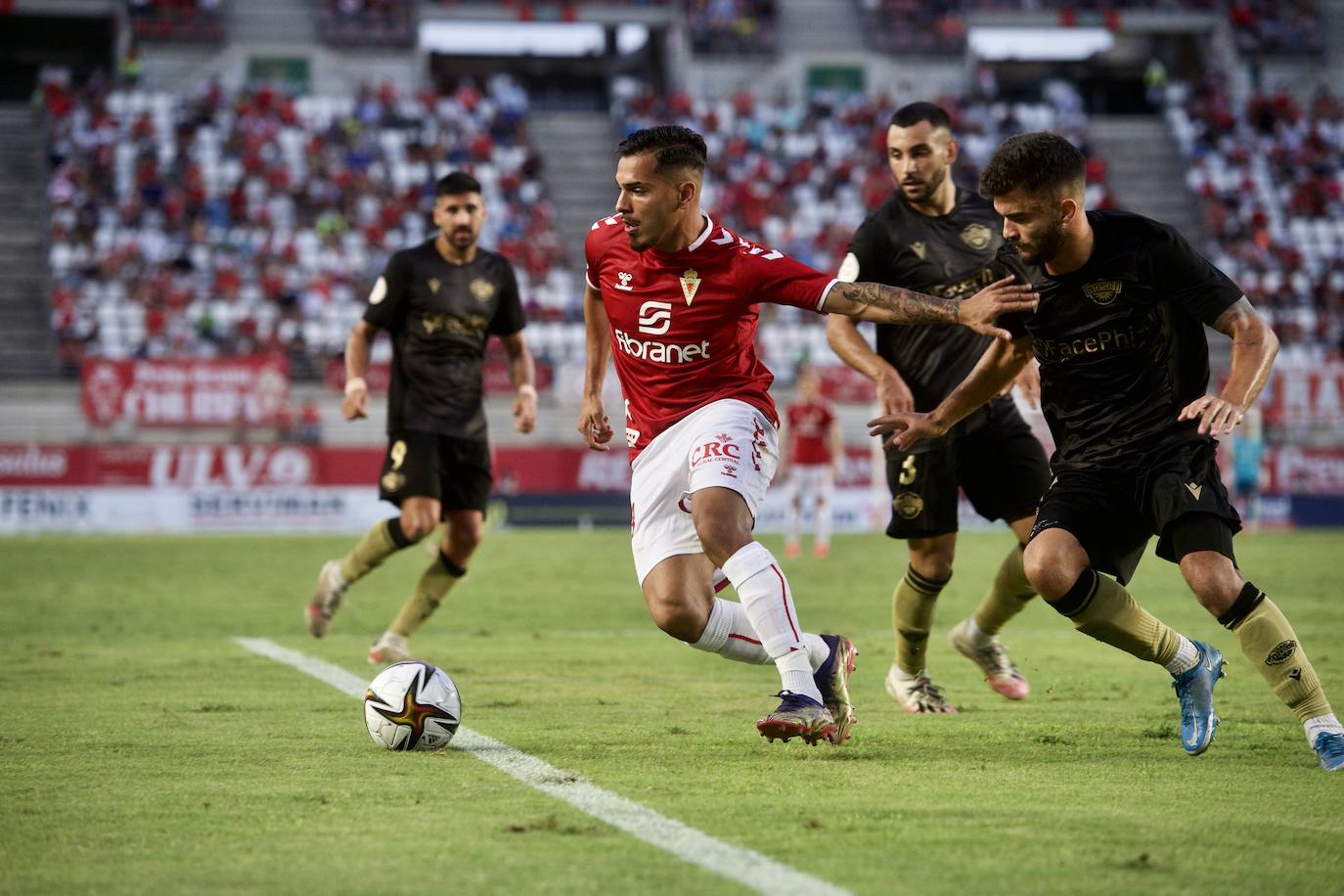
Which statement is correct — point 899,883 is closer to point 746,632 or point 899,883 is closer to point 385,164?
point 746,632

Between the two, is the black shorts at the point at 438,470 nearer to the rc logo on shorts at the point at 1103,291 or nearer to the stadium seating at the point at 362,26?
the rc logo on shorts at the point at 1103,291

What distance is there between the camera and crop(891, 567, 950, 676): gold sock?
7645 mm

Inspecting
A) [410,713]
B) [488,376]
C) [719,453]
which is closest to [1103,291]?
[719,453]

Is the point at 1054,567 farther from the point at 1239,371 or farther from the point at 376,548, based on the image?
the point at 376,548

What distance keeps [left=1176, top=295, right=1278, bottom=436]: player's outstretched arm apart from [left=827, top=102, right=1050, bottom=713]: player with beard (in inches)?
80.6

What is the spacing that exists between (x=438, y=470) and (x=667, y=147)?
3857 millimetres

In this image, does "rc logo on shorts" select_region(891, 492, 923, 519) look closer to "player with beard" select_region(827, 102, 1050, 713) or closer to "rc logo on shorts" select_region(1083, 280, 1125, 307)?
"player with beard" select_region(827, 102, 1050, 713)

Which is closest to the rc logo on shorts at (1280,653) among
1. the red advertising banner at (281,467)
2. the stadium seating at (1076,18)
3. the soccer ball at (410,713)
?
the soccer ball at (410,713)

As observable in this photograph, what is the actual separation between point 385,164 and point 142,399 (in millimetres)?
10458

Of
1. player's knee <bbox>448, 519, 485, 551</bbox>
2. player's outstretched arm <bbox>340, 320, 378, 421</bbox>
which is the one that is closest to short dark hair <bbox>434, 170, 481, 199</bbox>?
player's outstretched arm <bbox>340, 320, 378, 421</bbox>

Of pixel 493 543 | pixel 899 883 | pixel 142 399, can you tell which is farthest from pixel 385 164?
pixel 899 883

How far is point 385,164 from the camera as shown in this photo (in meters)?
36.6

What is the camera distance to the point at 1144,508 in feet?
19.0

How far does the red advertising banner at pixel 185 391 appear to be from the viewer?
2800 cm
